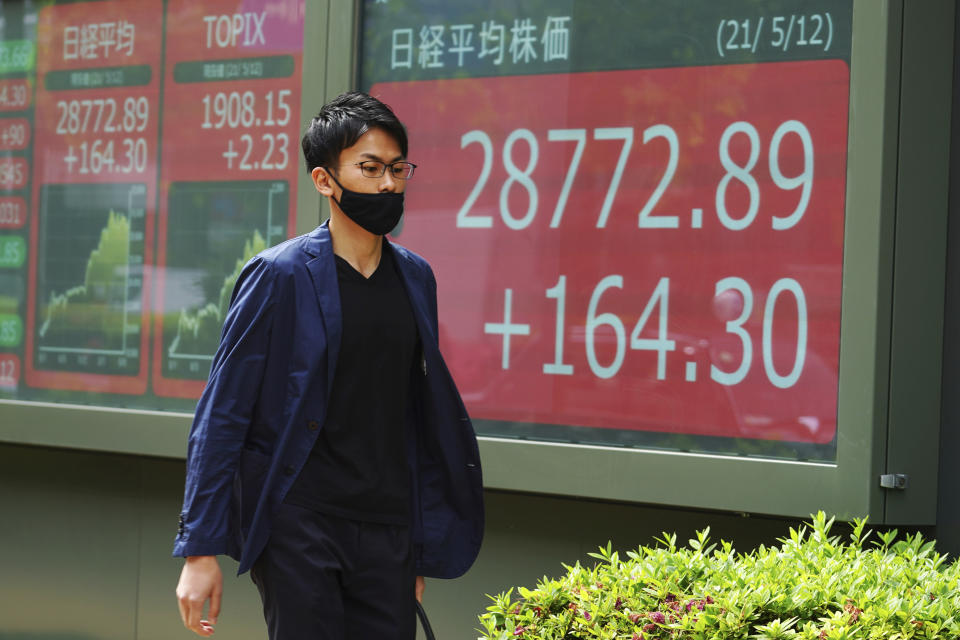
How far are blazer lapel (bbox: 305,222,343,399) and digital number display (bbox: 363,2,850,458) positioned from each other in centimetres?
174

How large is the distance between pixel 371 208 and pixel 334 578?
909 millimetres

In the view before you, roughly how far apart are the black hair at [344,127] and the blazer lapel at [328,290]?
204mm

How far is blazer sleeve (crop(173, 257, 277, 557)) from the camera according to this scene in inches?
123

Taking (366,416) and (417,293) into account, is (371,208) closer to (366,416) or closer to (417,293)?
(417,293)

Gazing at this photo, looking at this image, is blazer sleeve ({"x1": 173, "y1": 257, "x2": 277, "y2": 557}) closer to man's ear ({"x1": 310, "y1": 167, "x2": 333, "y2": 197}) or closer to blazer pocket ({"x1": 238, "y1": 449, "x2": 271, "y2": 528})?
blazer pocket ({"x1": 238, "y1": 449, "x2": 271, "y2": 528})

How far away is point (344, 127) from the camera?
3.36 metres

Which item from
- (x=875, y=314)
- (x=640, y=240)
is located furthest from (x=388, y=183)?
(x=875, y=314)

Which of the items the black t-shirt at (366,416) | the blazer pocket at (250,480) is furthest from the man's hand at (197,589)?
the black t-shirt at (366,416)

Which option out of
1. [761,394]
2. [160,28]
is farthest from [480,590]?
[160,28]

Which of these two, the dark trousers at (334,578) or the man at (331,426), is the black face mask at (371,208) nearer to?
the man at (331,426)

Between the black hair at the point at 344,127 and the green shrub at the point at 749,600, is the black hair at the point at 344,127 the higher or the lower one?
the higher one

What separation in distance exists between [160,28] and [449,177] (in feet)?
5.64

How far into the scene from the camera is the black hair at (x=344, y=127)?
3.37 m

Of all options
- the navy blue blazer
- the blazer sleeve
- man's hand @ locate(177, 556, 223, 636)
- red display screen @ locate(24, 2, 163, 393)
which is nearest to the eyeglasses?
the navy blue blazer
